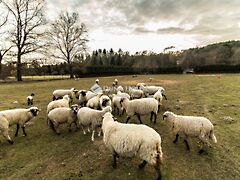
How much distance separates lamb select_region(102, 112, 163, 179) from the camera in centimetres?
586

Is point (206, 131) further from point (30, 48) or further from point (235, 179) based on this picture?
point (30, 48)

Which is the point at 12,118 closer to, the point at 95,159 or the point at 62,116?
the point at 62,116

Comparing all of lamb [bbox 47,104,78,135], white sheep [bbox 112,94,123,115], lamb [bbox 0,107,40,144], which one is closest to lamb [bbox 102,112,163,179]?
lamb [bbox 47,104,78,135]

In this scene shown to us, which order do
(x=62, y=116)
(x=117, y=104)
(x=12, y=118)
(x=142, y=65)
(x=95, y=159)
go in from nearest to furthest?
(x=95, y=159) < (x=12, y=118) < (x=62, y=116) < (x=117, y=104) < (x=142, y=65)

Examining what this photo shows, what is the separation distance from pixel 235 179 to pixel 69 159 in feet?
18.3

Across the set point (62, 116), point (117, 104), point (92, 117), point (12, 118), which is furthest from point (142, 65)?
point (12, 118)

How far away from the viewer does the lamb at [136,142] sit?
5.86 m

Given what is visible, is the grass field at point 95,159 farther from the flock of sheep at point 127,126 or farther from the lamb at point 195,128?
the lamb at point 195,128

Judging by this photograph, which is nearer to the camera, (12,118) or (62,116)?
(12,118)

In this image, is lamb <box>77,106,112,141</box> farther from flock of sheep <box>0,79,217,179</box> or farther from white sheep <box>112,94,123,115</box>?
white sheep <box>112,94,123,115</box>

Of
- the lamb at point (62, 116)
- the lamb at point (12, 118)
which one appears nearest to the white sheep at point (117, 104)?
the lamb at point (62, 116)

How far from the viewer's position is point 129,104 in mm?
10773

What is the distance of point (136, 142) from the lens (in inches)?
239

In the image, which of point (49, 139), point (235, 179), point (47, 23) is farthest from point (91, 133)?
point (47, 23)
